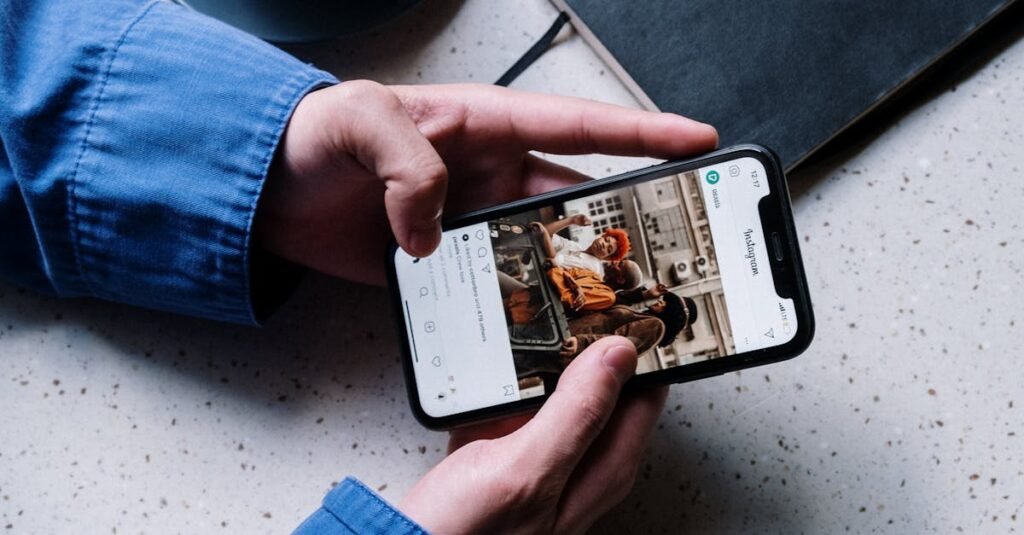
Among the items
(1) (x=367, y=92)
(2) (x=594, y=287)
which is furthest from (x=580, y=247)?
(1) (x=367, y=92)

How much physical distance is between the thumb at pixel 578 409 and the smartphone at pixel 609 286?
0.10 feet

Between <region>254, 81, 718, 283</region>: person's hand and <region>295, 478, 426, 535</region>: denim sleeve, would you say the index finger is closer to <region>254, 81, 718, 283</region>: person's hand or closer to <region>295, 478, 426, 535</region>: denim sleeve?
<region>254, 81, 718, 283</region>: person's hand

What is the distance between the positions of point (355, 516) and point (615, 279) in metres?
0.17

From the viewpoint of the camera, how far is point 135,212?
1.42 feet

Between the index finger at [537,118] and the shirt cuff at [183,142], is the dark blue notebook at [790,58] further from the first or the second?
the shirt cuff at [183,142]

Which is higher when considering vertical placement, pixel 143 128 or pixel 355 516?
pixel 143 128

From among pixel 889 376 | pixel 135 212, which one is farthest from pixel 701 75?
pixel 135 212

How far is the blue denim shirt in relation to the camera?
43 centimetres

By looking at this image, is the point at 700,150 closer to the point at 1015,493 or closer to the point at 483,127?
the point at 483,127

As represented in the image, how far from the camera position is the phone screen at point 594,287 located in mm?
413

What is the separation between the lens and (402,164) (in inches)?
14.3

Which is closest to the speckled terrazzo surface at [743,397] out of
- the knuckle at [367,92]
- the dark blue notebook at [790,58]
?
the dark blue notebook at [790,58]

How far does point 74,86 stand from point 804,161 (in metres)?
0.40

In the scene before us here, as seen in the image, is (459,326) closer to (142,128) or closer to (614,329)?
(614,329)
